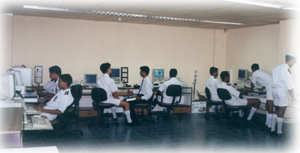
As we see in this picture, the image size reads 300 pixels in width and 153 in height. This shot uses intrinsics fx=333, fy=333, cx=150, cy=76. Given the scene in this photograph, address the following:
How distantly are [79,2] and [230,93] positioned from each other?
3.57 meters

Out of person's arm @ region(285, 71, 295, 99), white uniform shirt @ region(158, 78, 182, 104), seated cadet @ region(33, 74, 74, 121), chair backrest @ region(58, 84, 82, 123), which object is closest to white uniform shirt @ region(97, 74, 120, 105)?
chair backrest @ region(58, 84, 82, 123)

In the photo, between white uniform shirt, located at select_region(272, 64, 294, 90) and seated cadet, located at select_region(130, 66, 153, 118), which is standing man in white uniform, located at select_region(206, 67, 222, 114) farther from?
white uniform shirt, located at select_region(272, 64, 294, 90)

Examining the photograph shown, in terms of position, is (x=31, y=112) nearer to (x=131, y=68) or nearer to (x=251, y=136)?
(x=251, y=136)

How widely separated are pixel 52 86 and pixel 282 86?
14.2ft

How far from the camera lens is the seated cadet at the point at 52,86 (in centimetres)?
582

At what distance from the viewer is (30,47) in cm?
749

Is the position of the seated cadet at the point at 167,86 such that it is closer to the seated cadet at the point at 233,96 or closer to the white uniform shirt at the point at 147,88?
the white uniform shirt at the point at 147,88

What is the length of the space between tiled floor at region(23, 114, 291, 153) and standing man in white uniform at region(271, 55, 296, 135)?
52cm

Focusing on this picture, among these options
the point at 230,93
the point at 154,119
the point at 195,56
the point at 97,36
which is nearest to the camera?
the point at 230,93

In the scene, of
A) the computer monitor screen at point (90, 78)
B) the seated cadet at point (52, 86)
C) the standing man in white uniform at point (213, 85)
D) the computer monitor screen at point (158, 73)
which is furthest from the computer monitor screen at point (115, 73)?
the standing man in white uniform at point (213, 85)

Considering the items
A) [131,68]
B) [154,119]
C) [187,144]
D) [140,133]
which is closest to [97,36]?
[131,68]

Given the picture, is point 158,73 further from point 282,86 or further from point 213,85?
point 282,86

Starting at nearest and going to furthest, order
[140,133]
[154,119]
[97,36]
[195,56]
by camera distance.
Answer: [140,133]
[154,119]
[97,36]
[195,56]

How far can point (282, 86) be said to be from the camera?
610cm
